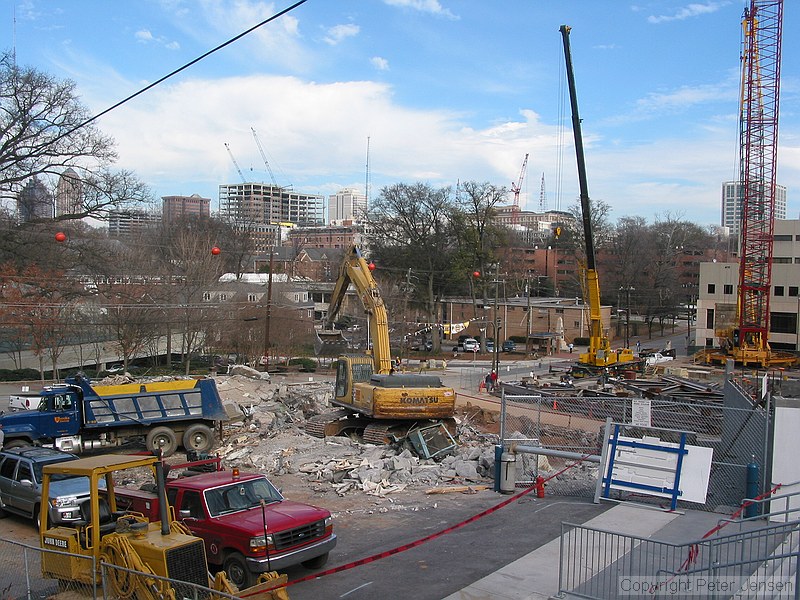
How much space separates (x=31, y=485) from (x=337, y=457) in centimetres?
778

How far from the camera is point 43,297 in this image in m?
40.1

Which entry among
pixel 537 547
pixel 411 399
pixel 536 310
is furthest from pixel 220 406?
pixel 536 310

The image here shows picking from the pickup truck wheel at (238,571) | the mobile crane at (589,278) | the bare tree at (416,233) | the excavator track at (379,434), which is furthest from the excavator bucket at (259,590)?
the bare tree at (416,233)

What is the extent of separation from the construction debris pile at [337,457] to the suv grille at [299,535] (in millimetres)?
5422

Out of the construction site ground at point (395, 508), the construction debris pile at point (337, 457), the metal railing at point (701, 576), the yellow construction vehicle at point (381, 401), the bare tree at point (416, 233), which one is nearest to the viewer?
the metal railing at point (701, 576)

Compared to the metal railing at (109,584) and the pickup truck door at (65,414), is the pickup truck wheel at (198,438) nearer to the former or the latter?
the pickup truck door at (65,414)

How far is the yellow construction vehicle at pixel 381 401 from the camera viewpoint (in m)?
22.2

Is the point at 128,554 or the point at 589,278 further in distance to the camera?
the point at 589,278

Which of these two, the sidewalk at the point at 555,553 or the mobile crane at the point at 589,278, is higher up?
the mobile crane at the point at 589,278

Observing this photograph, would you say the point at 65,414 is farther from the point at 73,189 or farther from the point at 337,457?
the point at 73,189

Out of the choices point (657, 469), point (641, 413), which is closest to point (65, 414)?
point (641, 413)

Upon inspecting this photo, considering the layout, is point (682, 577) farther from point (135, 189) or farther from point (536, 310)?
point (536, 310)

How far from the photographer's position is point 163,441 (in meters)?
22.7

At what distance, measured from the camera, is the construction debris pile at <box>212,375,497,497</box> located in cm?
1763
